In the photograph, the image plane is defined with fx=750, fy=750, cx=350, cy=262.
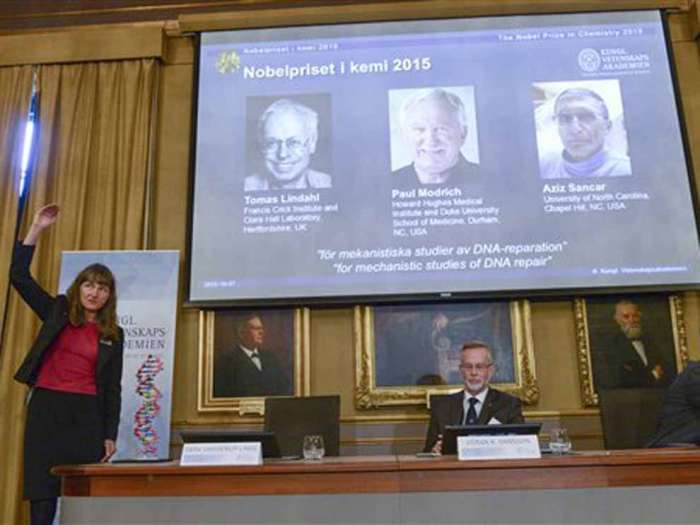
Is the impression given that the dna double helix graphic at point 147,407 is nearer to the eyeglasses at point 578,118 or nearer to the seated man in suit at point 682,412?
the seated man in suit at point 682,412

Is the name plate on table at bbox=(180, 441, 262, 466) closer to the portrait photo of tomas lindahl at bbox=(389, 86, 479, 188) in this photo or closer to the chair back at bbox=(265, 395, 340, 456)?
the chair back at bbox=(265, 395, 340, 456)

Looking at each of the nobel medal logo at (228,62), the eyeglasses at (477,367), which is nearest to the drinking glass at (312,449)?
the eyeglasses at (477,367)

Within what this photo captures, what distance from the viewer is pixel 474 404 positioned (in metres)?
3.68

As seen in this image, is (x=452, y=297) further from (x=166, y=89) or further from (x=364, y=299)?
(x=166, y=89)

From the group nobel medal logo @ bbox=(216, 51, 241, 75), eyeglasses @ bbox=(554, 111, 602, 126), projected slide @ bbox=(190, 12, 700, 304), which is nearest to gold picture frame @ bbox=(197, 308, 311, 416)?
projected slide @ bbox=(190, 12, 700, 304)

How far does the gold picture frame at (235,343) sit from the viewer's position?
4375 millimetres

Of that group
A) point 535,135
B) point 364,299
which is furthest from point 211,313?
point 535,135

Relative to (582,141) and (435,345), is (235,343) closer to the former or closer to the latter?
(435,345)

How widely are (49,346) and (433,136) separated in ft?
8.33

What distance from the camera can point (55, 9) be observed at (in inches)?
201

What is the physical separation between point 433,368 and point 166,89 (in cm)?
251

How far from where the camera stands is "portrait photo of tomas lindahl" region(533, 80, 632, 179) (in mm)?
Result: 4422

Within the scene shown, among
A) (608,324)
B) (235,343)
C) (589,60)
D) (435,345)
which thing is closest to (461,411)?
(435,345)

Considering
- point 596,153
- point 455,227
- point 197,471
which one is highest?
point 596,153
